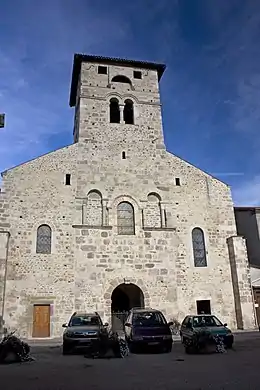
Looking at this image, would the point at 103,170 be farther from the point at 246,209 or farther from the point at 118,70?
the point at 246,209

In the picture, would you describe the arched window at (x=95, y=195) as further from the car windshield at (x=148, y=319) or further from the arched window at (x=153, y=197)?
the car windshield at (x=148, y=319)

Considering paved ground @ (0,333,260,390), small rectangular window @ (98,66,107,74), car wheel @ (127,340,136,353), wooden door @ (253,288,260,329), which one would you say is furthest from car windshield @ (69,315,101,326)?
small rectangular window @ (98,66,107,74)

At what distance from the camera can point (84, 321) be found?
45.7 ft

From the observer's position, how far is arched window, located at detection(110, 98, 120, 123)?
2289cm

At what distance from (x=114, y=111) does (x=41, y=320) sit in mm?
13337

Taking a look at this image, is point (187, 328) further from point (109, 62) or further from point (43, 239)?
point (109, 62)

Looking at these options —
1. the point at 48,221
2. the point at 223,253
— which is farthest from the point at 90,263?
the point at 223,253

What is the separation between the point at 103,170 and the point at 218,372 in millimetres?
14264

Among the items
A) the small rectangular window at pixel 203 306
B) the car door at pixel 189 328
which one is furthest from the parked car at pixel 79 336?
the small rectangular window at pixel 203 306

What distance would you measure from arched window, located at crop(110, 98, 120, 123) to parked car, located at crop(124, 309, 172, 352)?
13.3m

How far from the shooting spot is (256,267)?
851 inches

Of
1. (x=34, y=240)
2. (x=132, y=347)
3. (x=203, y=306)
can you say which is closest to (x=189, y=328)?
(x=132, y=347)

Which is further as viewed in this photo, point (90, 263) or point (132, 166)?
point (132, 166)

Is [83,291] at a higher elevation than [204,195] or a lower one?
lower
